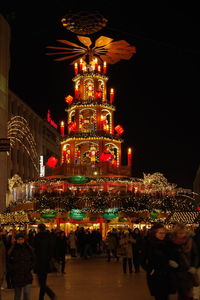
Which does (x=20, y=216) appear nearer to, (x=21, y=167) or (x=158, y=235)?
(x=158, y=235)

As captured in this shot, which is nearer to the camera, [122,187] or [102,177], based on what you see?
[102,177]

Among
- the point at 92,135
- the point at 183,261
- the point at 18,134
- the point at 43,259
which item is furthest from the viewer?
the point at 18,134

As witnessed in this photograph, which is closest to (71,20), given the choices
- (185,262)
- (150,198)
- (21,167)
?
(185,262)

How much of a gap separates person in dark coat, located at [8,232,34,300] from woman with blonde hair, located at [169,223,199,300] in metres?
2.80

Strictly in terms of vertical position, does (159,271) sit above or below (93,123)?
below

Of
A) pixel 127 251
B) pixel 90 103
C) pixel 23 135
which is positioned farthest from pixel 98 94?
pixel 23 135

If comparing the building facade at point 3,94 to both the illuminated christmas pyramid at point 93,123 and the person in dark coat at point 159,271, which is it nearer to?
the illuminated christmas pyramid at point 93,123

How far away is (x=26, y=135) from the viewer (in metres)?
71.4

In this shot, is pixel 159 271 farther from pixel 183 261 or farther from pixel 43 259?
pixel 43 259

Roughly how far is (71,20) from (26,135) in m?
57.7

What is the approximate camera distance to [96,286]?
15.4 m

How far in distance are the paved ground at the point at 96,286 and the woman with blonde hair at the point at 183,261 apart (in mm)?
3835

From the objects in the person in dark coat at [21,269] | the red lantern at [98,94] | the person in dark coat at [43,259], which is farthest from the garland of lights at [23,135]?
the person in dark coat at [21,269]

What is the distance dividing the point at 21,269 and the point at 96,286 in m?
5.48
